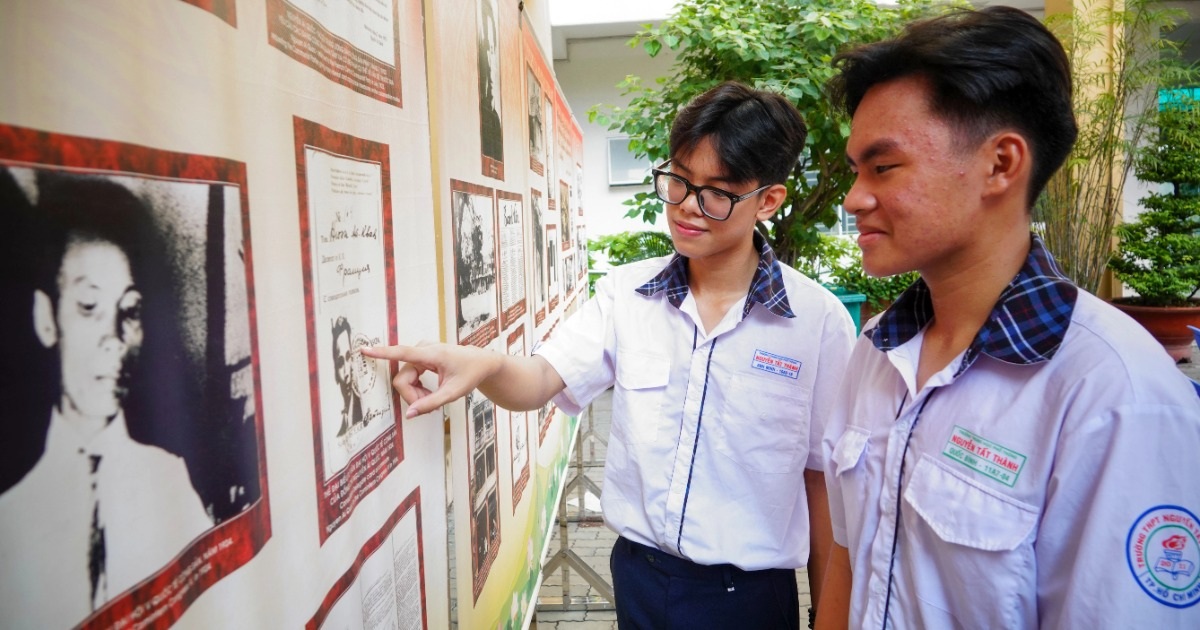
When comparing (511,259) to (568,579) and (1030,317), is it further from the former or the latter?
(568,579)

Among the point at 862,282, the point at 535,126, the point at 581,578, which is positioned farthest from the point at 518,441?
the point at 862,282

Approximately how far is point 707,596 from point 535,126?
1532 millimetres

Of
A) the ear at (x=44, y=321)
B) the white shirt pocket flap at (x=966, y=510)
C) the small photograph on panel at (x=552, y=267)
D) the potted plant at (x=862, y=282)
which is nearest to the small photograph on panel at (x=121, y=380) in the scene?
the ear at (x=44, y=321)

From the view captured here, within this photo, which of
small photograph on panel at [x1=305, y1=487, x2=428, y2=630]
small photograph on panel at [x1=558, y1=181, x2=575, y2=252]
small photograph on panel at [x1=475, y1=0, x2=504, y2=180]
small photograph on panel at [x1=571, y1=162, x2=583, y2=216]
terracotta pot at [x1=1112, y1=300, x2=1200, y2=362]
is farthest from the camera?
terracotta pot at [x1=1112, y1=300, x2=1200, y2=362]

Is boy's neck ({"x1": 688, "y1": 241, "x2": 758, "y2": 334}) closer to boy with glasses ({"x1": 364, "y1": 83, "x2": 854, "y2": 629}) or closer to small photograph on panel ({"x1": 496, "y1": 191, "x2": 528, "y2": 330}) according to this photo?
boy with glasses ({"x1": 364, "y1": 83, "x2": 854, "y2": 629})

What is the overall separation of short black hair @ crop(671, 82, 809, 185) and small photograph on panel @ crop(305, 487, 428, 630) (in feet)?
3.11

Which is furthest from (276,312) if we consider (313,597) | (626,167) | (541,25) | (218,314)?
(626,167)

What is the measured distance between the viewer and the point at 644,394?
164cm

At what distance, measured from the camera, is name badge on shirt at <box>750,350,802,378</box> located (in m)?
1.59

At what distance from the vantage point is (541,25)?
2904 mm

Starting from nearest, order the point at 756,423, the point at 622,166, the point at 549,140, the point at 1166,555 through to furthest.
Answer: the point at 1166,555 → the point at 756,423 → the point at 549,140 → the point at 622,166

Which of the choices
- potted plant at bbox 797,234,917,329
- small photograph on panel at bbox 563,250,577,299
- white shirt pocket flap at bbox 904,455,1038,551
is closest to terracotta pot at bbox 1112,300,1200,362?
potted plant at bbox 797,234,917,329

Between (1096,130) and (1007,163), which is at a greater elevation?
(1096,130)

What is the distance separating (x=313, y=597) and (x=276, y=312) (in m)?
0.31
